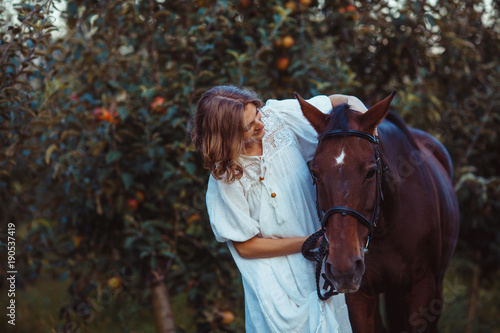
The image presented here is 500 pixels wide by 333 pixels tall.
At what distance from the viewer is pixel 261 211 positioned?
202 cm

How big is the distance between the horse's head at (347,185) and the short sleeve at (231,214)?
0.32m

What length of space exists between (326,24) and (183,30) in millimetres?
1193

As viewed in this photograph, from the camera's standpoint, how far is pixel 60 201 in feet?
11.4

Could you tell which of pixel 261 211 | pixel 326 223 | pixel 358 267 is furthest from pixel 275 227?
pixel 358 267

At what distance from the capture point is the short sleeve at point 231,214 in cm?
→ 198

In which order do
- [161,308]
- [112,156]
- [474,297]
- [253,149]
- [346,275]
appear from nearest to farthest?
1. [346,275]
2. [253,149]
3. [112,156]
4. [161,308]
5. [474,297]

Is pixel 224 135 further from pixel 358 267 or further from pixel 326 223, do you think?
pixel 358 267

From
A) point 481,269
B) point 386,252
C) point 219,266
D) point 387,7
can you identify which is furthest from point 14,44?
point 481,269

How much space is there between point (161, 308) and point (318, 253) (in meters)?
2.10

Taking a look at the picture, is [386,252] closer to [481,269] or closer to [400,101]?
[400,101]

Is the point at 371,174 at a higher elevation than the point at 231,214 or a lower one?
higher

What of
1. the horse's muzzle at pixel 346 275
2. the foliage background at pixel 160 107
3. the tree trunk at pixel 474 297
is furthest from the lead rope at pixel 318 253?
the tree trunk at pixel 474 297

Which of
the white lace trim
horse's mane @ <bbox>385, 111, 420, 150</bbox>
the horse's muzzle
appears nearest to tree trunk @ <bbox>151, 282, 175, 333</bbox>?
the white lace trim

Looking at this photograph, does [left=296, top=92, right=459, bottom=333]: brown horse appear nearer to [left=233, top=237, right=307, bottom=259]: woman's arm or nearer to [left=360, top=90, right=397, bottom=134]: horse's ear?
[left=360, top=90, right=397, bottom=134]: horse's ear
